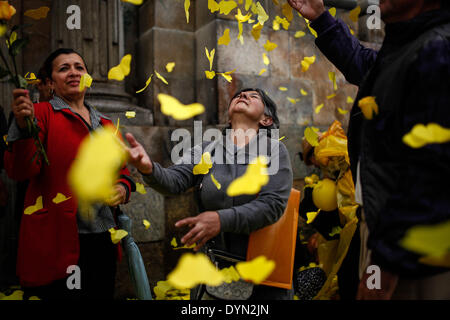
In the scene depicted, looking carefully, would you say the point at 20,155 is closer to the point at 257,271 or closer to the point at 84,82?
the point at 84,82

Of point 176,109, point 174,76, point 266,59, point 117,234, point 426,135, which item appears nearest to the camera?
point 426,135

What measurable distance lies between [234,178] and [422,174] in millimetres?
877

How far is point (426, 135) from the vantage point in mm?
1053

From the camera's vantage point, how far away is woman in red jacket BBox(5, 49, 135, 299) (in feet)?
6.24

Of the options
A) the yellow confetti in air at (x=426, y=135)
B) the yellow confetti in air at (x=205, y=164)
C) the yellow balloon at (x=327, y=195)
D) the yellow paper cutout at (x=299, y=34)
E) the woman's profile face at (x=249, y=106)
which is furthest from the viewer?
the yellow paper cutout at (x=299, y=34)

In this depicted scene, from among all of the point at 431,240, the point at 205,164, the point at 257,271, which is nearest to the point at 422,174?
the point at 431,240

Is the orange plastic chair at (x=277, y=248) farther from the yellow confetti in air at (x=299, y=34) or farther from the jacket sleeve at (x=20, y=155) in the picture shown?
the yellow confetti in air at (x=299, y=34)

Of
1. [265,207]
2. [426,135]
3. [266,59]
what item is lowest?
[265,207]

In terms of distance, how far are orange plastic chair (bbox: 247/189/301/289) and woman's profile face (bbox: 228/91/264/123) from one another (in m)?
0.56

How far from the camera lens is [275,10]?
381 centimetres

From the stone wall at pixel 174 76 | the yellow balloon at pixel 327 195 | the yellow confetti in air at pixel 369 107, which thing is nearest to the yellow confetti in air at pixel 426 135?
the yellow confetti in air at pixel 369 107

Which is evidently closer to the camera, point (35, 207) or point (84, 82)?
point (35, 207)

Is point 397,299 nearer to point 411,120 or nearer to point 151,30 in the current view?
point 411,120

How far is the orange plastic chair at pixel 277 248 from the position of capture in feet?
5.64
